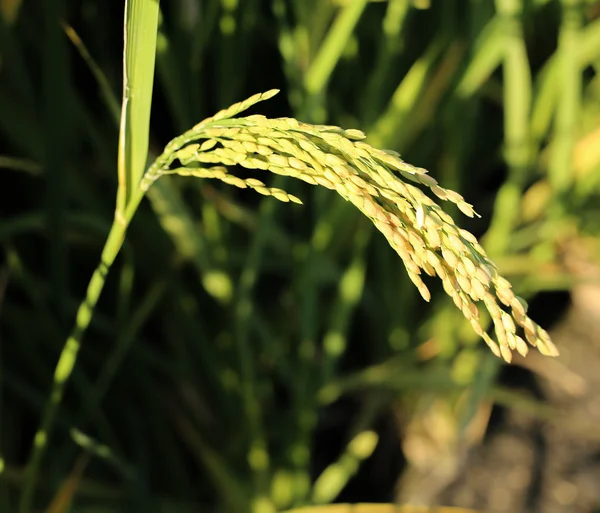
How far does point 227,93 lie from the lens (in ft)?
3.01

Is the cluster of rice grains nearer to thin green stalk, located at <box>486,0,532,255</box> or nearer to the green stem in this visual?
the green stem

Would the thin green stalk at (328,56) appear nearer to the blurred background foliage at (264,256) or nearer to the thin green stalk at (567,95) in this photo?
the blurred background foliage at (264,256)

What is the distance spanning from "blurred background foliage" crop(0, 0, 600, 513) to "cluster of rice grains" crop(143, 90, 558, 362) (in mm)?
364

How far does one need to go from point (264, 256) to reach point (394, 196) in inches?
28.4

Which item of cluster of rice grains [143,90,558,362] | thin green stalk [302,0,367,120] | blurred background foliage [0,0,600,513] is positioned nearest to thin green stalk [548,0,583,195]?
blurred background foliage [0,0,600,513]

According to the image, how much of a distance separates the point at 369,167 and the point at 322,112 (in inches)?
19.2

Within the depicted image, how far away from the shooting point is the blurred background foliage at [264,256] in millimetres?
873

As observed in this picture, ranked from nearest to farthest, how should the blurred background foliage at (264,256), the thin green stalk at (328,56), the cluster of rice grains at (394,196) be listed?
1. the cluster of rice grains at (394,196)
2. the thin green stalk at (328,56)
3. the blurred background foliage at (264,256)

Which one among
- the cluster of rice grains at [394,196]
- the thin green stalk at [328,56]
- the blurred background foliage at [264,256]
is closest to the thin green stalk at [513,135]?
the blurred background foliage at [264,256]

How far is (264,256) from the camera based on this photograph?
112 centimetres

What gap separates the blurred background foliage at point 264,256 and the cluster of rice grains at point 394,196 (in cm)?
36

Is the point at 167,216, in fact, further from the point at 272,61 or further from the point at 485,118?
the point at 485,118

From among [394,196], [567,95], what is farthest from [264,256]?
[394,196]

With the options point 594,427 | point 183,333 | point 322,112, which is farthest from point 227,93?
point 594,427
